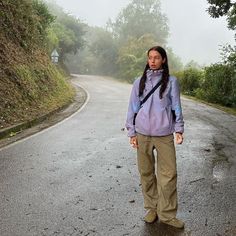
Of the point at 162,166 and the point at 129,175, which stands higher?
the point at 162,166

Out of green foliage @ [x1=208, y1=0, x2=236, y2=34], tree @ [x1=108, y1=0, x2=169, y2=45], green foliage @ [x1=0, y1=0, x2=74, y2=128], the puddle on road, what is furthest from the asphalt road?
tree @ [x1=108, y1=0, x2=169, y2=45]

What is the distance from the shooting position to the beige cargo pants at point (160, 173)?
459 centimetres

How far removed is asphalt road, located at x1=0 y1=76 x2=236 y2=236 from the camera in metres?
4.71

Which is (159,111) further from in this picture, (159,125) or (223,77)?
(223,77)

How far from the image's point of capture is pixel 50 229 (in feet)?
15.0

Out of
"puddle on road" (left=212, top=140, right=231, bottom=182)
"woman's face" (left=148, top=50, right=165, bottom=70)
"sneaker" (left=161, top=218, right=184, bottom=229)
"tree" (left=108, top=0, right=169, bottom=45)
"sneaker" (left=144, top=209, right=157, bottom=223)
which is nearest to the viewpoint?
"woman's face" (left=148, top=50, right=165, bottom=70)

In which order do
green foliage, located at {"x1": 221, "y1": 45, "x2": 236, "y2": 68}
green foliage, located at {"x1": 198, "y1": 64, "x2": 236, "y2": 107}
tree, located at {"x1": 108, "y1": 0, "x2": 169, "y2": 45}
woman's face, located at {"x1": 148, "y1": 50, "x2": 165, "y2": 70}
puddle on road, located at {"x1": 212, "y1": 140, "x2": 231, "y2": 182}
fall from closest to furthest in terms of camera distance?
woman's face, located at {"x1": 148, "y1": 50, "x2": 165, "y2": 70} < puddle on road, located at {"x1": 212, "y1": 140, "x2": 231, "y2": 182} < green foliage, located at {"x1": 221, "y1": 45, "x2": 236, "y2": 68} < green foliage, located at {"x1": 198, "y1": 64, "x2": 236, "y2": 107} < tree, located at {"x1": 108, "y1": 0, "x2": 169, "y2": 45}

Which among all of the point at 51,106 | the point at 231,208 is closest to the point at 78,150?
the point at 231,208

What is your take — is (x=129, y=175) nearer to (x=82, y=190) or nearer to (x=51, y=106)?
(x=82, y=190)

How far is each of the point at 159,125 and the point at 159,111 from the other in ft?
0.51

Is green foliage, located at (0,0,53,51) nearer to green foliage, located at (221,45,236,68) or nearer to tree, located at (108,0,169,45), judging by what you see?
green foliage, located at (221,45,236,68)

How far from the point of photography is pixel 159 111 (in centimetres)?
452

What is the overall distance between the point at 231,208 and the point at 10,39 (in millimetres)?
13829

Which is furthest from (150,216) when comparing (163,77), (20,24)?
(20,24)
